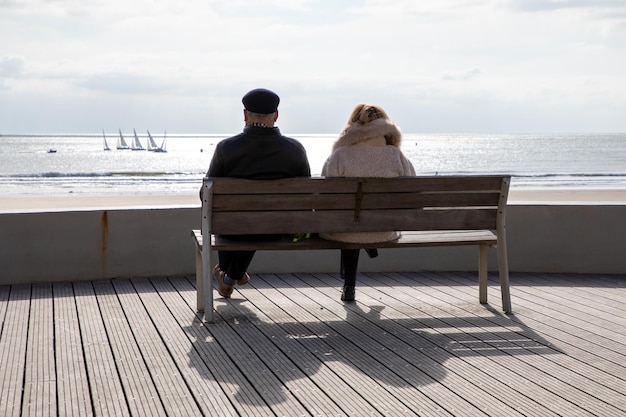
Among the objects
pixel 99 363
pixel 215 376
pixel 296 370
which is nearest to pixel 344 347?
pixel 296 370

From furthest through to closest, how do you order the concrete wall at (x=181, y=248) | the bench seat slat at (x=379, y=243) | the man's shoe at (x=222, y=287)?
the concrete wall at (x=181, y=248)
the man's shoe at (x=222, y=287)
the bench seat slat at (x=379, y=243)

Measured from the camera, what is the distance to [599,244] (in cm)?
647

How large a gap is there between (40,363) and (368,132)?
7.35 feet

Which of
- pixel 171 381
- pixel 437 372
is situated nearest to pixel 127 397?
pixel 171 381

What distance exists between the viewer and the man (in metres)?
5.08

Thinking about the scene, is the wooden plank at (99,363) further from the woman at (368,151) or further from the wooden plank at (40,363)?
the woman at (368,151)

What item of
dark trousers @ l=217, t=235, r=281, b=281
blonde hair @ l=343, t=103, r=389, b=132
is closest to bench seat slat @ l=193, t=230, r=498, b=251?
dark trousers @ l=217, t=235, r=281, b=281

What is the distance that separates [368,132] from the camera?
514 cm

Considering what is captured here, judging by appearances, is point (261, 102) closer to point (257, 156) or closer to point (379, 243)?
point (257, 156)

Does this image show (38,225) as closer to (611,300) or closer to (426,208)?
(426,208)

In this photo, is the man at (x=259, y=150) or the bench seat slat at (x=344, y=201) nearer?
the bench seat slat at (x=344, y=201)

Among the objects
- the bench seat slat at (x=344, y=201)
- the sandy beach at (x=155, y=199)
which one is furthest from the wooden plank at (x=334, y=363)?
the sandy beach at (x=155, y=199)

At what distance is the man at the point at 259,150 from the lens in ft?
16.7

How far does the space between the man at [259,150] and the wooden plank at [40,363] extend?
1.15m
